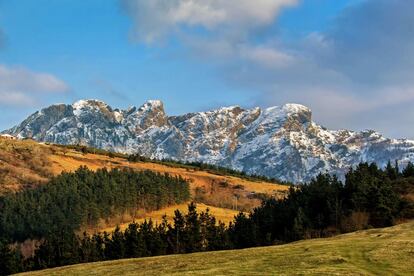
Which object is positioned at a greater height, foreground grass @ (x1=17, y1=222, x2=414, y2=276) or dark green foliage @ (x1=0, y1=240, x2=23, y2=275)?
foreground grass @ (x1=17, y1=222, x2=414, y2=276)

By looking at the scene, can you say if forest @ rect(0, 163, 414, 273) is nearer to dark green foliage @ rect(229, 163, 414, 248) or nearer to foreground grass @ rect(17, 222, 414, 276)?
dark green foliage @ rect(229, 163, 414, 248)

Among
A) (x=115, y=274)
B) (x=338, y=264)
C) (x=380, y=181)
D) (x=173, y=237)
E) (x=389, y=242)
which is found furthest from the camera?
(x=173, y=237)

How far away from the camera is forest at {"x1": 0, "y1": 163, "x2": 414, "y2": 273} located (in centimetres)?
14562

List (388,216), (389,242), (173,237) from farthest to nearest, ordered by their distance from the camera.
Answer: (173,237) < (388,216) < (389,242)

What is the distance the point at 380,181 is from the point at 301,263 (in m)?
97.2

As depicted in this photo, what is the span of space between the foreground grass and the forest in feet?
187

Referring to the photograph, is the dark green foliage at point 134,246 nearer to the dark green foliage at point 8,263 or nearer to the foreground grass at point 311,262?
the dark green foliage at point 8,263

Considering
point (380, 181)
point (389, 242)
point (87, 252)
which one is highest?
point (380, 181)

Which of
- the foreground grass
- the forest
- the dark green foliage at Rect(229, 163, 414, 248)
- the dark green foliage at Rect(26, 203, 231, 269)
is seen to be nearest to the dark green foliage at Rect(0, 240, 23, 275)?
the forest

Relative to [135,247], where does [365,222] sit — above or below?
above

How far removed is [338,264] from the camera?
2411 inches

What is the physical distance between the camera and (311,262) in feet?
209

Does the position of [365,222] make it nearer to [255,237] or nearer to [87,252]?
[255,237]

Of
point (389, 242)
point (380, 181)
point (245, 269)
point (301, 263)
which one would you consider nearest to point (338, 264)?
point (301, 263)
